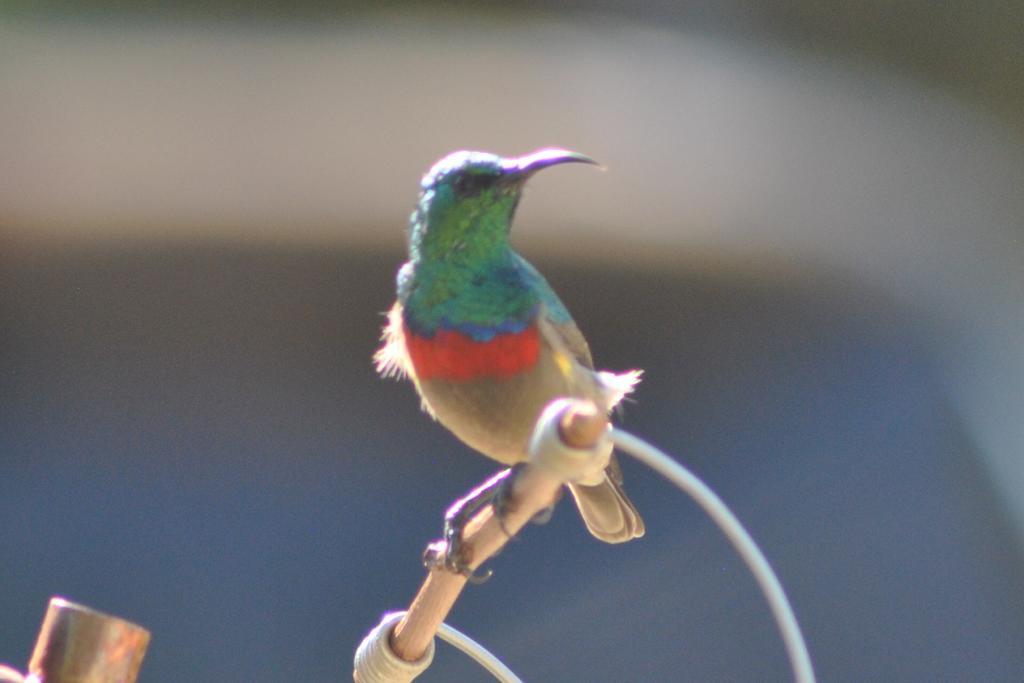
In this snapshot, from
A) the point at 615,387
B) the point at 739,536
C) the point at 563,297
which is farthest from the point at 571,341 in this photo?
the point at 563,297

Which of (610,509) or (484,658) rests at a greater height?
(610,509)

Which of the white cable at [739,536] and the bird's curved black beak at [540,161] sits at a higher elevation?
the bird's curved black beak at [540,161]

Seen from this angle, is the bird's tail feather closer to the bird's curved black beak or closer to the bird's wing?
the bird's wing

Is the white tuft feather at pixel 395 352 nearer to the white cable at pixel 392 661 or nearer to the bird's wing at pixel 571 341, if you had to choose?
the bird's wing at pixel 571 341

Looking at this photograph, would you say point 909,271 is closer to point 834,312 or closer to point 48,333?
point 834,312

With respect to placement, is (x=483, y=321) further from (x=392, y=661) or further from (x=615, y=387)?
(x=392, y=661)

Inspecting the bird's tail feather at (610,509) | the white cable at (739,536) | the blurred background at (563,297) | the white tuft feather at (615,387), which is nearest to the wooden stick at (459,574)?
the white cable at (739,536)

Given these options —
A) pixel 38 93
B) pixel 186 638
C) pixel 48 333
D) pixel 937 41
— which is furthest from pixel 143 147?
pixel 937 41
